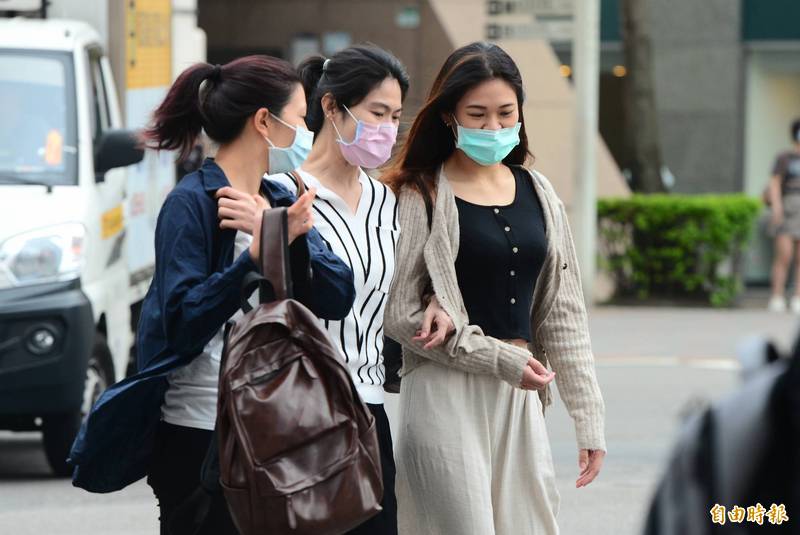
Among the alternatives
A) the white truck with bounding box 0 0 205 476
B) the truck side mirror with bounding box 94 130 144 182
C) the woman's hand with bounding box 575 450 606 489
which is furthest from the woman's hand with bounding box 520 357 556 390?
the truck side mirror with bounding box 94 130 144 182

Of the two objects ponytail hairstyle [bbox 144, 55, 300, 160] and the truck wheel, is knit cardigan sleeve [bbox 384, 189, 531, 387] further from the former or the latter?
the truck wheel

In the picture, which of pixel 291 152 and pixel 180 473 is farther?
pixel 291 152

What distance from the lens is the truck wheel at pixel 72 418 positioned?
7.13 metres

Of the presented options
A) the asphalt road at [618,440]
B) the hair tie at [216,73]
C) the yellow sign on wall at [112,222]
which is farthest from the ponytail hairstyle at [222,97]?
the yellow sign on wall at [112,222]

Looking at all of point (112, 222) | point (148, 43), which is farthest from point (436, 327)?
point (148, 43)

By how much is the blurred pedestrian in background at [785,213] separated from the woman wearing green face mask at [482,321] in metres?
11.2

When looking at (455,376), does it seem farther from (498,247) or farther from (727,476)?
(727,476)

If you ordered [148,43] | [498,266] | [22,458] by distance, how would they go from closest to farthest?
[498,266]
[22,458]
[148,43]

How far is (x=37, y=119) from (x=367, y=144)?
13.6ft

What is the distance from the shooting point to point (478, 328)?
12.6ft

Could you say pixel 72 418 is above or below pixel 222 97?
below

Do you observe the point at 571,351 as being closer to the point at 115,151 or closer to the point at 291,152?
the point at 291,152

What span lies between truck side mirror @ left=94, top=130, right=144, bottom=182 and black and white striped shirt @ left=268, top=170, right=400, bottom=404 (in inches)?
146

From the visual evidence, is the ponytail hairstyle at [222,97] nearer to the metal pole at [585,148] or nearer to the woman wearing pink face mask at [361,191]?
the woman wearing pink face mask at [361,191]
